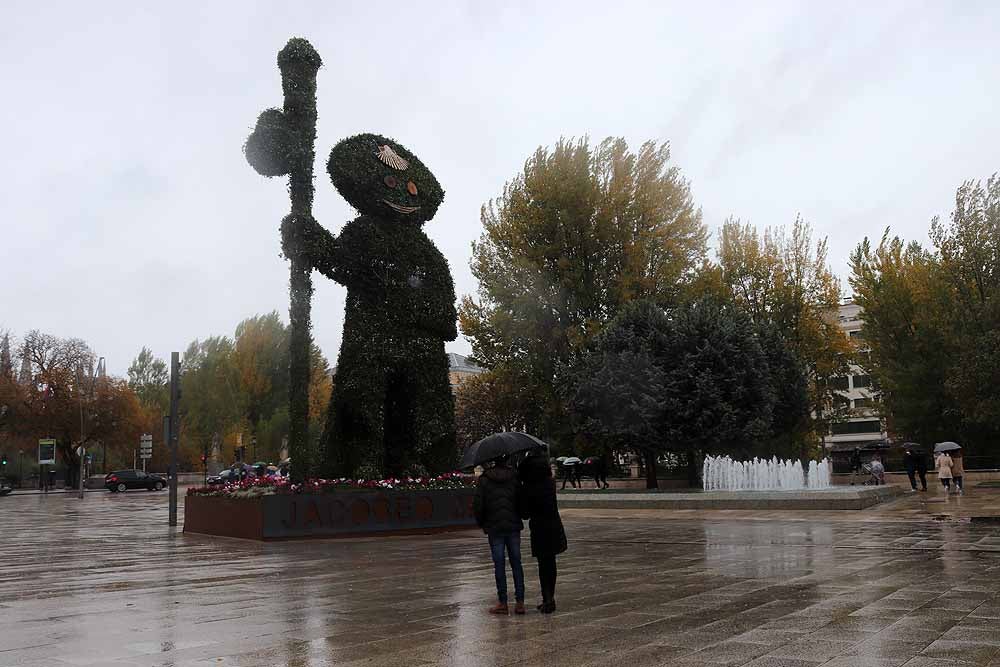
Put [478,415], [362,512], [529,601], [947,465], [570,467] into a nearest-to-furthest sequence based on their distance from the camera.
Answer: [529,601], [362,512], [947,465], [570,467], [478,415]

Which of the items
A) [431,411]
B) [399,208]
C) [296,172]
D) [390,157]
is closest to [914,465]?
[431,411]

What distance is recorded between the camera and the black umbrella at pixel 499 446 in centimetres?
756

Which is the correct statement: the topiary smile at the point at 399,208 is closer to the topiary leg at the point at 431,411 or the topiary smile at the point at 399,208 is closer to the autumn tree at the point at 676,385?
the topiary leg at the point at 431,411

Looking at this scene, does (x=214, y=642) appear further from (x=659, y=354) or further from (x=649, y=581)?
(x=659, y=354)

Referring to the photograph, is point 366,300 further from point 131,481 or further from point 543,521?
point 131,481

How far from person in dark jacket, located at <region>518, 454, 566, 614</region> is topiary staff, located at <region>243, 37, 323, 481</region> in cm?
1053

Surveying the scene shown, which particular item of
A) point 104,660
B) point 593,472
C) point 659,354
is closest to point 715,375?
point 659,354

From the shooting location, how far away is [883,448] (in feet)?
141

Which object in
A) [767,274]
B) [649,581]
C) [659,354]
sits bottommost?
[649,581]

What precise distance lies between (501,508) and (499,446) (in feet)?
1.82

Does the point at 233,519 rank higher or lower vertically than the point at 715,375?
lower

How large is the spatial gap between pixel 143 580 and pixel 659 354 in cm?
2313

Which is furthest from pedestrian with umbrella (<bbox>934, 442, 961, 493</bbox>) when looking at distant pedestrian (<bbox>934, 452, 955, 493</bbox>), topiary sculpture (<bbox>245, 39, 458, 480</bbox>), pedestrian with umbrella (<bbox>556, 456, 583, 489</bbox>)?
topiary sculpture (<bbox>245, 39, 458, 480</bbox>)

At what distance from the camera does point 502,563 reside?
7.41 m
